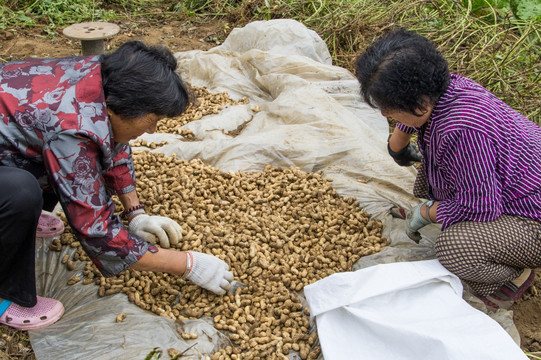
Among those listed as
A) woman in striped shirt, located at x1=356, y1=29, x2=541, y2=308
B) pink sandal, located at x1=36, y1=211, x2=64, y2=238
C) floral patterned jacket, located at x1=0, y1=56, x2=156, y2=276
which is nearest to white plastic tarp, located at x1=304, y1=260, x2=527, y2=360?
woman in striped shirt, located at x1=356, y1=29, x2=541, y2=308

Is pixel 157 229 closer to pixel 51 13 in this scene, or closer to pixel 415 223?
pixel 415 223

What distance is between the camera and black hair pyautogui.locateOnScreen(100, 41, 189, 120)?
1664 mm

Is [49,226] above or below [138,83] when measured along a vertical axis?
A: below

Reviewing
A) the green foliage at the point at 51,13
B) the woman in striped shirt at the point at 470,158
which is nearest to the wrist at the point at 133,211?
the woman in striped shirt at the point at 470,158

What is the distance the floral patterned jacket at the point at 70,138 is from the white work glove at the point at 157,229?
14.4 inches

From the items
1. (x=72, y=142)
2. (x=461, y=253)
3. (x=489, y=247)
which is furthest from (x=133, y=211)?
(x=489, y=247)

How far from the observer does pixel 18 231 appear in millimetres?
1696

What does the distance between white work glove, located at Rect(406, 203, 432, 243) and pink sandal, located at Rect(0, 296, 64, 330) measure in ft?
4.86

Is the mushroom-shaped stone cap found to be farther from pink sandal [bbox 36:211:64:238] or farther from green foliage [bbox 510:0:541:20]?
green foliage [bbox 510:0:541:20]

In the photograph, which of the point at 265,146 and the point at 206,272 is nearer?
the point at 206,272

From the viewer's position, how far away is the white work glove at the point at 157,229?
2154 mm

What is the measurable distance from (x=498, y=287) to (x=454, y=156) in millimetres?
617

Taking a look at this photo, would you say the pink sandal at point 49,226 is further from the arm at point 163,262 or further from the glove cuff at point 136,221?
the arm at point 163,262

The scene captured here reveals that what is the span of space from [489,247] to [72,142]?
5.11ft
